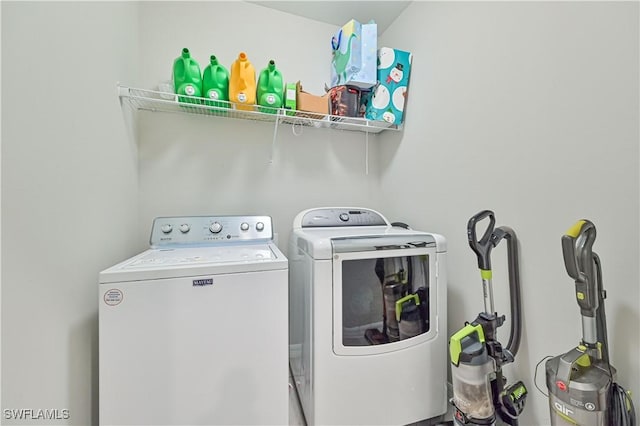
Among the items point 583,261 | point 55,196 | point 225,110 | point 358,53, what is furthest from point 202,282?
point 358,53

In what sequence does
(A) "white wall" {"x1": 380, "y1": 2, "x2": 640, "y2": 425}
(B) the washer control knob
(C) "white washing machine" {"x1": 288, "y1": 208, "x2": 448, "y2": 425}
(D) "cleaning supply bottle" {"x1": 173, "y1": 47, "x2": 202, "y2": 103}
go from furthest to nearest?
(B) the washer control knob
(D) "cleaning supply bottle" {"x1": 173, "y1": 47, "x2": 202, "y2": 103}
(C) "white washing machine" {"x1": 288, "y1": 208, "x2": 448, "y2": 425}
(A) "white wall" {"x1": 380, "y1": 2, "x2": 640, "y2": 425}

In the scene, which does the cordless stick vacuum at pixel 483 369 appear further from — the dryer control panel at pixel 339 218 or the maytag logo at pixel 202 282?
the maytag logo at pixel 202 282

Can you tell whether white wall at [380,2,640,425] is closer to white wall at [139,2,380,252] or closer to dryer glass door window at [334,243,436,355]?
dryer glass door window at [334,243,436,355]

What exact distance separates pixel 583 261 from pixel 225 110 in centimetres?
172

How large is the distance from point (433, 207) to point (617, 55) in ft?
2.99

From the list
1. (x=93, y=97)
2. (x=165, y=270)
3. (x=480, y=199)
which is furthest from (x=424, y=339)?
(x=93, y=97)

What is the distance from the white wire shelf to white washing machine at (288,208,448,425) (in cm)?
84

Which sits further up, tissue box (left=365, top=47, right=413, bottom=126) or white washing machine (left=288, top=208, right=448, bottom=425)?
tissue box (left=365, top=47, right=413, bottom=126)

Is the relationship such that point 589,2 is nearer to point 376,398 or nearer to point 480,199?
point 480,199

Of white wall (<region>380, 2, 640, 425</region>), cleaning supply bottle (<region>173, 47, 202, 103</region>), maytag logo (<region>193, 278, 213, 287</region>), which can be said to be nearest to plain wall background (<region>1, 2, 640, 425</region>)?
white wall (<region>380, 2, 640, 425</region>)

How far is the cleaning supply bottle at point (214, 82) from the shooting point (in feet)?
4.64

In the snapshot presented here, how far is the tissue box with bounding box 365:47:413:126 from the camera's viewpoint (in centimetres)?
168

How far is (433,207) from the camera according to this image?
1.55m

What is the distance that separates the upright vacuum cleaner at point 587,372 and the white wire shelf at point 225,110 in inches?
50.8
